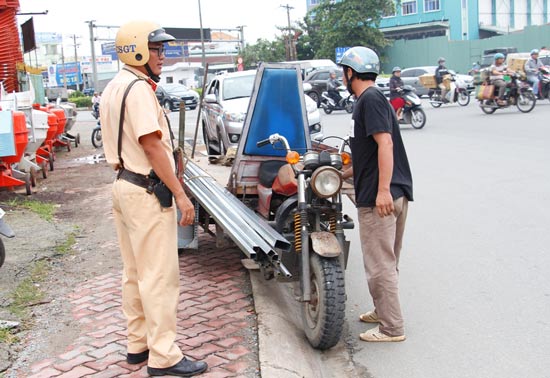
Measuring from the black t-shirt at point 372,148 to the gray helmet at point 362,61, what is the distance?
144 millimetres

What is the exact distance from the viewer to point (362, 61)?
14.1ft

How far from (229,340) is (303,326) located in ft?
2.06

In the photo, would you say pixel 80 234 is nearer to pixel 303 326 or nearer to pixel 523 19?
pixel 303 326

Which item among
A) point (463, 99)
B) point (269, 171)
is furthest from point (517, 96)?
point (269, 171)

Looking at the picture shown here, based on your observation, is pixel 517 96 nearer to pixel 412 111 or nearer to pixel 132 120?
pixel 412 111

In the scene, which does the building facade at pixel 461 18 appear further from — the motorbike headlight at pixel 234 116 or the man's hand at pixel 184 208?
the man's hand at pixel 184 208

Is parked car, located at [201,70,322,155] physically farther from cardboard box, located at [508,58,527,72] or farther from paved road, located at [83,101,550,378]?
cardboard box, located at [508,58,527,72]

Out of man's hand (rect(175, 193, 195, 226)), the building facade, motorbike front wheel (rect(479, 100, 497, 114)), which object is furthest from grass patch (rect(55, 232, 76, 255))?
the building facade

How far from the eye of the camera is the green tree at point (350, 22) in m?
53.0

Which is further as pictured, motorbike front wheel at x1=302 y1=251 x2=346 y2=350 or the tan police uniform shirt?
motorbike front wheel at x1=302 y1=251 x2=346 y2=350

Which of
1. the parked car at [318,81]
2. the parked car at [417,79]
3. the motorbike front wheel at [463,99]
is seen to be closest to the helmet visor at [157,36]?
the motorbike front wheel at [463,99]

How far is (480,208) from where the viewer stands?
7918 mm

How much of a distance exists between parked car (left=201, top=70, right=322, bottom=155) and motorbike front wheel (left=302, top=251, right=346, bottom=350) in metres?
7.83

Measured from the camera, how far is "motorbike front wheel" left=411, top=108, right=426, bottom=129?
667 inches
